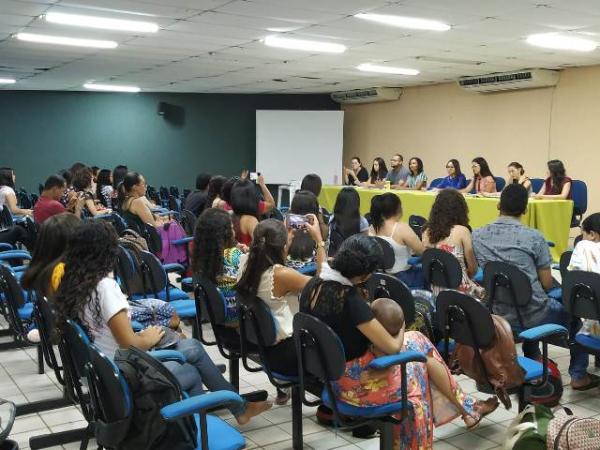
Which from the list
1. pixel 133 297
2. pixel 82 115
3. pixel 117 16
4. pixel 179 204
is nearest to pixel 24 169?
pixel 82 115

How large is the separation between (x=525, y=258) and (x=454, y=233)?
534 millimetres

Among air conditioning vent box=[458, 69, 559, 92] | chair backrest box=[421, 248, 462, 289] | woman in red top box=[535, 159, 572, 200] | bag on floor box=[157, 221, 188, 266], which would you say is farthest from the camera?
air conditioning vent box=[458, 69, 559, 92]

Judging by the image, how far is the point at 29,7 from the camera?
6.09m

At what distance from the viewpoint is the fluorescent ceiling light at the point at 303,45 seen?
7.88 m

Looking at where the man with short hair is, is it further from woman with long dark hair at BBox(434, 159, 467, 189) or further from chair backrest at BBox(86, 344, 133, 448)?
woman with long dark hair at BBox(434, 159, 467, 189)

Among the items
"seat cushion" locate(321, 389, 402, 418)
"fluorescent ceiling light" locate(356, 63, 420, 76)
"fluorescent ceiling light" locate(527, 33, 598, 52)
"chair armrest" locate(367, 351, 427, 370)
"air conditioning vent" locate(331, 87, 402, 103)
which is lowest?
"seat cushion" locate(321, 389, 402, 418)

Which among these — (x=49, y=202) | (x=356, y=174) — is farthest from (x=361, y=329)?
(x=356, y=174)

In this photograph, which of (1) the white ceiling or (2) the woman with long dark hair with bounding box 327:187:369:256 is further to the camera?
(1) the white ceiling

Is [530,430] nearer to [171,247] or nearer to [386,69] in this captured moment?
[171,247]

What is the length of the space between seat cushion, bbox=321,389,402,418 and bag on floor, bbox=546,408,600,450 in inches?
23.5

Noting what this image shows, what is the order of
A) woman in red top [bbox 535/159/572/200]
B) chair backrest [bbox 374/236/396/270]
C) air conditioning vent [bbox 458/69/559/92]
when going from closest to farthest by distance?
chair backrest [bbox 374/236/396/270]
woman in red top [bbox 535/159/572/200]
air conditioning vent [bbox 458/69/559/92]

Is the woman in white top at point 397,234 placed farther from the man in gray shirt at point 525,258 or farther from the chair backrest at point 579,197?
the chair backrest at point 579,197

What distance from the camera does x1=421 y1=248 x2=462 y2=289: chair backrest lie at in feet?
13.9

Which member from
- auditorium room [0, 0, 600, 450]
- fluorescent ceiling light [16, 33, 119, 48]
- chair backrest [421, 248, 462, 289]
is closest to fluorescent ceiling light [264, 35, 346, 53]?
auditorium room [0, 0, 600, 450]
